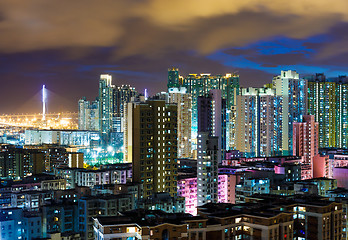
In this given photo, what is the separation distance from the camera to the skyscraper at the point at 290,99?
27125 millimetres

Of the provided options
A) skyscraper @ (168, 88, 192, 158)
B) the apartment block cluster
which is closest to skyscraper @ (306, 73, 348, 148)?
the apartment block cluster

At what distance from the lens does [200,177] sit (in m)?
14.3

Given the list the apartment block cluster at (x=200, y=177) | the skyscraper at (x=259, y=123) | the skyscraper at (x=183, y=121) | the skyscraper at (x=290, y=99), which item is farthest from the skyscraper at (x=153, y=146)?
the skyscraper at (x=290, y=99)

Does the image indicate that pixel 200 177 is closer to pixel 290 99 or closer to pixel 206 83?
pixel 290 99

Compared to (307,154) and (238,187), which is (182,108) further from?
(238,187)

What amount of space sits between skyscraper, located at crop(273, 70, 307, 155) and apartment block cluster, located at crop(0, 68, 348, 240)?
0.18 feet

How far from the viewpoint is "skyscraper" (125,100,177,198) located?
14.0m

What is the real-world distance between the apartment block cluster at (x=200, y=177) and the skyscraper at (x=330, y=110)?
0.06m

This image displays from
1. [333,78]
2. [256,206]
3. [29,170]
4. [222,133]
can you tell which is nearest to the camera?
[256,206]

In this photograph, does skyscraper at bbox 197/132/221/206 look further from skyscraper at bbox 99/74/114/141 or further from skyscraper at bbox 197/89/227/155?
skyscraper at bbox 99/74/114/141

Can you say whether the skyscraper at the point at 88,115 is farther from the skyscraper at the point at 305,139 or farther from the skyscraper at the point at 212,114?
the skyscraper at the point at 305,139

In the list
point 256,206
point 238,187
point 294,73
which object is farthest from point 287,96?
point 256,206

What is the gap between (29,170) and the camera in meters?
23.1

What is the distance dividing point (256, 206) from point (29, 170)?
15634mm
